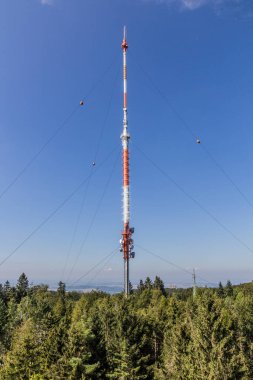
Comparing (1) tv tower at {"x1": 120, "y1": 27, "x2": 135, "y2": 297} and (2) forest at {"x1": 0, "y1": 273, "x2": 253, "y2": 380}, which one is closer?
(2) forest at {"x1": 0, "y1": 273, "x2": 253, "y2": 380}

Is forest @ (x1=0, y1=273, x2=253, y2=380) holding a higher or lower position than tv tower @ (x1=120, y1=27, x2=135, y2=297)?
lower

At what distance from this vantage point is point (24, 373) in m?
31.3

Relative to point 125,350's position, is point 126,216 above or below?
above

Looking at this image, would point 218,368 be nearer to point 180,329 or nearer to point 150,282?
point 180,329

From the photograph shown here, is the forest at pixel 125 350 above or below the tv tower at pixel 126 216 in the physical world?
below

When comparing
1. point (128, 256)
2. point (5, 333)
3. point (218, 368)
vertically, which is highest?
point (128, 256)

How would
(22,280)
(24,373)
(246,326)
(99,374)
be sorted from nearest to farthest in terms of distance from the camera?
(24,373) → (99,374) → (246,326) → (22,280)

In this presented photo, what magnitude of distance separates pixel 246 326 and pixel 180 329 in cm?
3678

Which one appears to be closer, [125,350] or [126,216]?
[125,350]

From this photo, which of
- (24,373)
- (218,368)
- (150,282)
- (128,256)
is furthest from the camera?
(150,282)

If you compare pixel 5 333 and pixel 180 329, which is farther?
pixel 5 333

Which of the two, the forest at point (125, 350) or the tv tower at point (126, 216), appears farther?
the tv tower at point (126, 216)

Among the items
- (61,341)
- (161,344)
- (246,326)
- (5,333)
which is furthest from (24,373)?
(5,333)

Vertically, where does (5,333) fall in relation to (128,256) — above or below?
below
